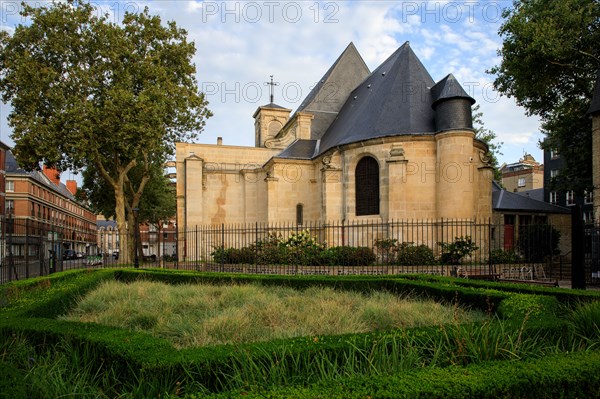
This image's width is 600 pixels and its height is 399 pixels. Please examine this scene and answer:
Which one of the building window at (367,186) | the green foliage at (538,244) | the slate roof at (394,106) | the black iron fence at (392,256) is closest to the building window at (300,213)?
the slate roof at (394,106)

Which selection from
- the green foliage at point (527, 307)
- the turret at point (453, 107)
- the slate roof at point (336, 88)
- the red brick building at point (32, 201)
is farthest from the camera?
the red brick building at point (32, 201)

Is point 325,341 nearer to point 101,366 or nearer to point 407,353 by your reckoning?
point 407,353

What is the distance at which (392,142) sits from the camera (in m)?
18.8

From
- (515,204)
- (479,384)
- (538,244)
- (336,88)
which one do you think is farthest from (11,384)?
(515,204)

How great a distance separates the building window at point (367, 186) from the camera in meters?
19.6

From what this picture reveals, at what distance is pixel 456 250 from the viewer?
1544 cm

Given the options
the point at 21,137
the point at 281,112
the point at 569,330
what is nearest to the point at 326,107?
the point at 281,112

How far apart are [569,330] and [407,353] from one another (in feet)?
7.05

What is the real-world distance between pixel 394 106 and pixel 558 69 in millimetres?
7774

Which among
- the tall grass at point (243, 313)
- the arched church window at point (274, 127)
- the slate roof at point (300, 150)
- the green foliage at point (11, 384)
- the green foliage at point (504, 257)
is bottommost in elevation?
the green foliage at point (504, 257)

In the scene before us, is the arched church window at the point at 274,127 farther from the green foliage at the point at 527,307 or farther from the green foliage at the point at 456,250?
the green foliage at the point at 527,307

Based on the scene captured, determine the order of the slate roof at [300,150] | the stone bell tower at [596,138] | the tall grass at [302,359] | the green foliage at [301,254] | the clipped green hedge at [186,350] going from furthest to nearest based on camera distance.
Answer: the slate roof at [300,150]
the stone bell tower at [596,138]
the green foliage at [301,254]
the clipped green hedge at [186,350]
the tall grass at [302,359]

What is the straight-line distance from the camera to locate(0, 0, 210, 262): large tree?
18766 mm

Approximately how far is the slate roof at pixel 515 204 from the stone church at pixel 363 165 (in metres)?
7.90
